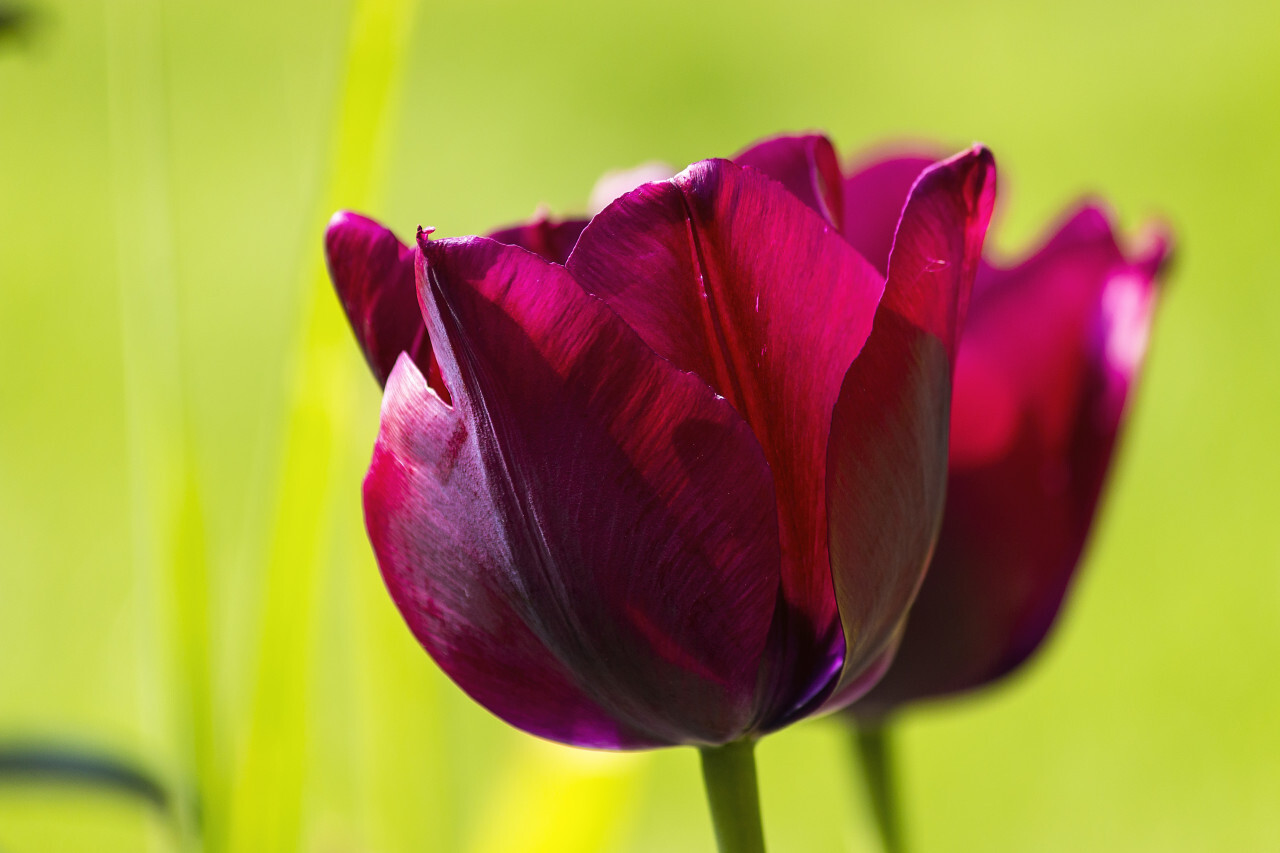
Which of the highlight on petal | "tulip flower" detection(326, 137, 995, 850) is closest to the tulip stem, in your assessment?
"tulip flower" detection(326, 137, 995, 850)

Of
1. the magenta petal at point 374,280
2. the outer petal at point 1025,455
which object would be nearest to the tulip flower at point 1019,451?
the outer petal at point 1025,455

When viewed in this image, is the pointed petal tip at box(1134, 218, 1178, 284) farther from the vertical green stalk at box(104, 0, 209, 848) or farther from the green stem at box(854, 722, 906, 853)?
the vertical green stalk at box(104, 0, 209, 848)

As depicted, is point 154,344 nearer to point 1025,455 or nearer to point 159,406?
point 159,406

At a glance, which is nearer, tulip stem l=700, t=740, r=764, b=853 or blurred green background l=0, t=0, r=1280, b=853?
tulip stem l=700, t=740, r=764, b=853

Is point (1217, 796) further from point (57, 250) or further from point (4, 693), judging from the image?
point (57, 250)

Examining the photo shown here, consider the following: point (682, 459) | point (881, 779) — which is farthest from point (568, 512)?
point (881, 779)

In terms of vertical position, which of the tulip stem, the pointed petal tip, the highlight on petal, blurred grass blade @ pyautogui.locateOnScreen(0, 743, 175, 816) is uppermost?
the highlight on petal

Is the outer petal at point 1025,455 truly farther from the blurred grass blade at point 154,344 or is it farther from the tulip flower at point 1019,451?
the blurred grass blade at point 154,344
